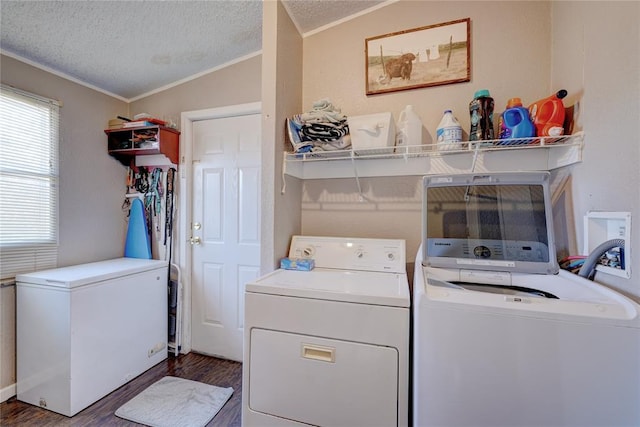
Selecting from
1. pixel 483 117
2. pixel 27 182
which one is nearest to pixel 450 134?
pixel 483 117

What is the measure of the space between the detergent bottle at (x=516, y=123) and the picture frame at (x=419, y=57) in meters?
0.37

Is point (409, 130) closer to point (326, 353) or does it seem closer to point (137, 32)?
point (326, 353)

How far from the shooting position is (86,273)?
1903 millimetres

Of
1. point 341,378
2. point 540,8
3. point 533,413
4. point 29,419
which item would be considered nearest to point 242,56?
point 540,8

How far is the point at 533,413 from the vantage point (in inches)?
29.5

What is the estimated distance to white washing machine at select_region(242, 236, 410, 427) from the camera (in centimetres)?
102

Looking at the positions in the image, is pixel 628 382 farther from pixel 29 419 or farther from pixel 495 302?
pixel 29 419

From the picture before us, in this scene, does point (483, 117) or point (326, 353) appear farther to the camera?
point (483, 117)

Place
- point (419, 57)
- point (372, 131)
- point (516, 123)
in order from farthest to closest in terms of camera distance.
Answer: point (419, 57) → point (372, 131) → point (516, 123)

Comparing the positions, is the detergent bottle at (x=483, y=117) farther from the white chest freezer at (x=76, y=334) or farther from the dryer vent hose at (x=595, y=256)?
the white chest freezer at (x=76, y=334)

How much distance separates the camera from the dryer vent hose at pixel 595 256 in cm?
93

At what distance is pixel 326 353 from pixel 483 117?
1375 millimetres

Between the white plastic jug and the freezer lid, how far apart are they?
2.13 metres

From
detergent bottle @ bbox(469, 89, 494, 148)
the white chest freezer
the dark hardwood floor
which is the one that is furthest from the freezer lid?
detergent bottle @ bbox(469, 89, 494, 148)
